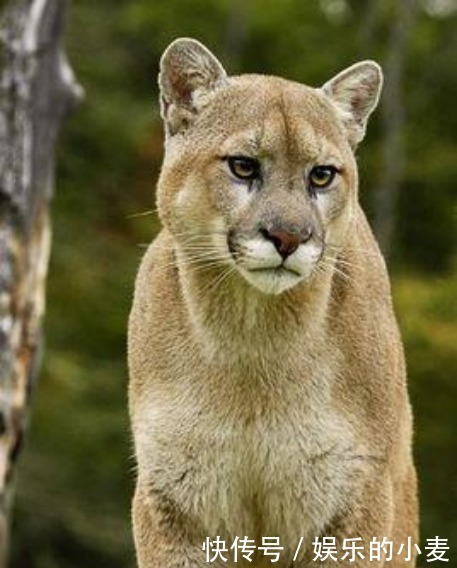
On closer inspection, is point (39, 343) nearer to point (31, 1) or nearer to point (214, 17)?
point (31, 1)

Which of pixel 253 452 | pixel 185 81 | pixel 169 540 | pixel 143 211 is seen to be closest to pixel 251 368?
pixel 253 452

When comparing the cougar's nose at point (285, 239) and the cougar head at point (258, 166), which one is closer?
the cougar's nose at point (285, 239)

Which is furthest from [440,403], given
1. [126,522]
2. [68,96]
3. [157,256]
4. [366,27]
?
[157,256]

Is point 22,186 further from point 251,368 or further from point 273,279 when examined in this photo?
point 273,279

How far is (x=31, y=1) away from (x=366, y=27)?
28377mm

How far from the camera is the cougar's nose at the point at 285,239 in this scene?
8.41 m

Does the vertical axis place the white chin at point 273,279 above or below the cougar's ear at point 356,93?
below

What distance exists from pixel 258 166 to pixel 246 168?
1.9 inches

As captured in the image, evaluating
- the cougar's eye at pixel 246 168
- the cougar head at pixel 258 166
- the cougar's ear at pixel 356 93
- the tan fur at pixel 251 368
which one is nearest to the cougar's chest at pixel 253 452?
the tan fur at pixel 251 368

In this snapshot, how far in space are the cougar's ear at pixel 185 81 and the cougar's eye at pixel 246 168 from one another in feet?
1.60

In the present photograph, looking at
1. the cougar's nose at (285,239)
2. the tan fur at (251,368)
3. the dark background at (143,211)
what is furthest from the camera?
the dark background at (143,211)

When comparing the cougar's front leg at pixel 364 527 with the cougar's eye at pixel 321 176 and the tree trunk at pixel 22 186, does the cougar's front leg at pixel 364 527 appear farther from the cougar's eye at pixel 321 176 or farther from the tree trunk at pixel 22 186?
the tree trunk at pixel 22 186

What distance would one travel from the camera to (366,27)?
40.2 metres

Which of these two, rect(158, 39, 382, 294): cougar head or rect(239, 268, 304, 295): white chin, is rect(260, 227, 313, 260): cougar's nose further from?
rect(239, 268, 304, 295): white chin
